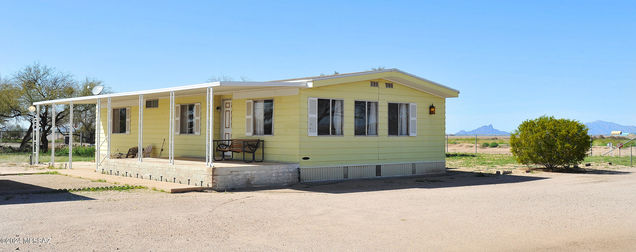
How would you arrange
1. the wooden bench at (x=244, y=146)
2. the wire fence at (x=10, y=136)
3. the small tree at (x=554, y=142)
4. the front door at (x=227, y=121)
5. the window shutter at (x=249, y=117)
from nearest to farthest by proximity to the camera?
the wooden bench at (x=244, y=146)
the window shutter at (x=249, y=117)
the front door at (x=227, y=121)
the small tree at (x=554, y=142)
the wire fence at (x=10, y=136)

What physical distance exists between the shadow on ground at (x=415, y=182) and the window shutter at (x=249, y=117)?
7.17 feet

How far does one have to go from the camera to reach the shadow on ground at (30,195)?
9.24 m

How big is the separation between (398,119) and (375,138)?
105 centimetres

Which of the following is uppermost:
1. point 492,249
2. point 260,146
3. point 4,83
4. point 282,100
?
point 4,83

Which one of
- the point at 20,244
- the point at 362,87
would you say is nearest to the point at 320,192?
the point at 362,87

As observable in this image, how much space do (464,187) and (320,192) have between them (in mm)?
3399

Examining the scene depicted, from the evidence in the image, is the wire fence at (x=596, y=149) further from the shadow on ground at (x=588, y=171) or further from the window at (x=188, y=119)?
the window at (x=188, y=119)

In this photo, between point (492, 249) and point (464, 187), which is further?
point (464, 187)

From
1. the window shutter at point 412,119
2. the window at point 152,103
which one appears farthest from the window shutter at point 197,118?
the window shutter at point 412,119

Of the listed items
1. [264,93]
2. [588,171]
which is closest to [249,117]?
[264,93]

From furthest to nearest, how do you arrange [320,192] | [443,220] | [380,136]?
[380,136], [320,192], [443,220]

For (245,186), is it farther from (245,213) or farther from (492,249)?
(492,249)

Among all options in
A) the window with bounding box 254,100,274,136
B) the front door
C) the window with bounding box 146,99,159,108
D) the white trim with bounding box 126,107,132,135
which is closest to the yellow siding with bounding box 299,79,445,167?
the window with bounding box 254,100,274,136

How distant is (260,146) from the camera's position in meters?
13.1
